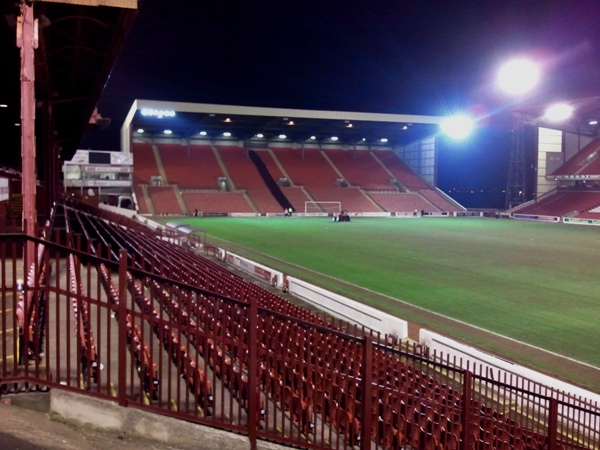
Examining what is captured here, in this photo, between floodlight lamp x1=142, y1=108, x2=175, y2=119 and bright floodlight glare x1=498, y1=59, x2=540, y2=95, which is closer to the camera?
floodlight lamp x1=142, y1=108, x2=175, y2=119

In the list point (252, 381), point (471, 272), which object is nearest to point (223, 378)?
point (252, 381)

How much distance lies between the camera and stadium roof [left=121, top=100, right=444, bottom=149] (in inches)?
2031

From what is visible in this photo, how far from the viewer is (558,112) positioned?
5288 centimetres

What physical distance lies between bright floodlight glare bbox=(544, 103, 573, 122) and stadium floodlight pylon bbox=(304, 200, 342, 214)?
23082mm

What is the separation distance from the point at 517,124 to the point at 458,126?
5.99 m

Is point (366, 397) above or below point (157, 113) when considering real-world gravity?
below

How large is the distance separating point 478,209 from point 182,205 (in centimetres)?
3308

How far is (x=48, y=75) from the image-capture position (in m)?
11.5

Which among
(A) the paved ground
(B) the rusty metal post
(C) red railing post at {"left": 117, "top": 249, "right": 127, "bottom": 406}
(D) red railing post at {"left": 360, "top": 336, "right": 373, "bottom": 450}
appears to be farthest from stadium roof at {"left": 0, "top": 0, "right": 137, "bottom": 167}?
(D) red railing post at {"left": 360, "top": 336, "right": 373, "bottom": 450}

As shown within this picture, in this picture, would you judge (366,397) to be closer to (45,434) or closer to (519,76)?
(45,434)

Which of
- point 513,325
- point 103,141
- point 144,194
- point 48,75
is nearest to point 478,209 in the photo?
point 144,194

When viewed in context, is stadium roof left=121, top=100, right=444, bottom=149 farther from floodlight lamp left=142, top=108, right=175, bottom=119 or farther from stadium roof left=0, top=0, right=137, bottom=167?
stadium roof left=0, top=0, right=137, bottom=167

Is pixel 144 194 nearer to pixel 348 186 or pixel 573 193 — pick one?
pixel 348 186

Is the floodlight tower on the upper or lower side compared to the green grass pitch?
upper
